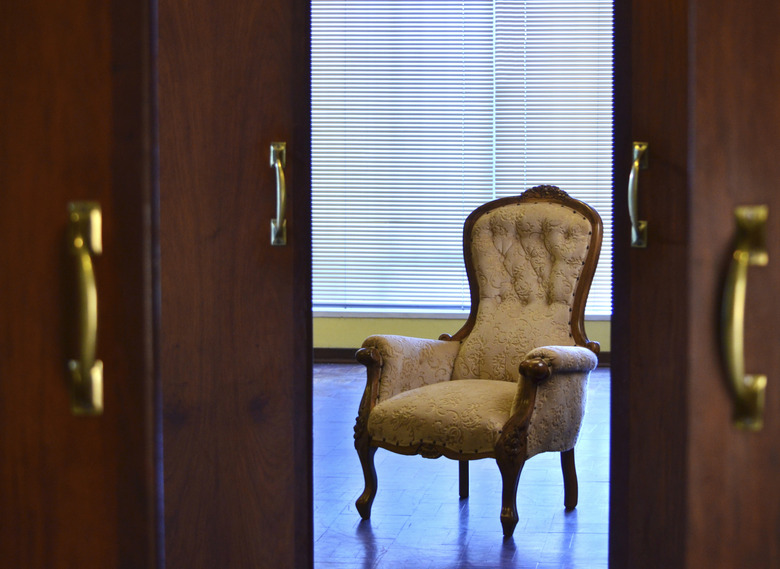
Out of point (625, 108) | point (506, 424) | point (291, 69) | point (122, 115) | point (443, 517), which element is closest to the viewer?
point (122, 115)

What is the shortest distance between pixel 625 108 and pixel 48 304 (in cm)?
86

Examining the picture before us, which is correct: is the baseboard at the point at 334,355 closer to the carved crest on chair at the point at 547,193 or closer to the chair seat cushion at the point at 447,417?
the carved crest on chair at the point at 547,193

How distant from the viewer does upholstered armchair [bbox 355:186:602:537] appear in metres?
2.88

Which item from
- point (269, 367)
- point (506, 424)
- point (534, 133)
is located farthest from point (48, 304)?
point (534, 133)

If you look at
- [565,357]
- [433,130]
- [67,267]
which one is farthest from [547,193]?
[433,130]

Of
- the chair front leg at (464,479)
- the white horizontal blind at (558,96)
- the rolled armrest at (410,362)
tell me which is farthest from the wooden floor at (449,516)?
the white horizontal blind at (558,96)

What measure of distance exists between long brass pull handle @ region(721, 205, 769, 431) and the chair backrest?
2.39m

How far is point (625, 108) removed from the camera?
1335 mm

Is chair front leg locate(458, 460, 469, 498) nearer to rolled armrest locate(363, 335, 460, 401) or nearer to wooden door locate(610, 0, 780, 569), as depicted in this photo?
rolled armrest locate(363, 335, 460, 401)

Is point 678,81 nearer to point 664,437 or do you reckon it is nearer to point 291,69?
point 664,437

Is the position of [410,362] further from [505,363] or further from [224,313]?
[224,313]

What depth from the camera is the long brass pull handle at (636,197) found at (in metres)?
1.21

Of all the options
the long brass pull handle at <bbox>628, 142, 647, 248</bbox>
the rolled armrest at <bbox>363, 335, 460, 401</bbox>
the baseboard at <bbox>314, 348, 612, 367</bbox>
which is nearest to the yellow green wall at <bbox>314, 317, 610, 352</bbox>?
the baseboard at <bbox>314, 348, 612, 367</bbox>

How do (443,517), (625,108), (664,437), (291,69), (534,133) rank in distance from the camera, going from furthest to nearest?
(534,133), (443,517), (291,69), (625,108), (664,437)
